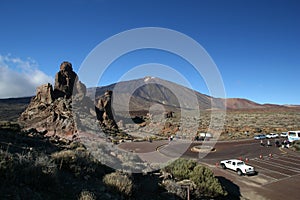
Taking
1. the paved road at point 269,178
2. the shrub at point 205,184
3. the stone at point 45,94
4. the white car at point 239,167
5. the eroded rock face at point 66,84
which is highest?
the eroded rock face at point 66,84

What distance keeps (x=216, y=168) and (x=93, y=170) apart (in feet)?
48.3

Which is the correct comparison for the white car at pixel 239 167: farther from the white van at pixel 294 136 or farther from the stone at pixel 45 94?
the stone at pixel 45 94

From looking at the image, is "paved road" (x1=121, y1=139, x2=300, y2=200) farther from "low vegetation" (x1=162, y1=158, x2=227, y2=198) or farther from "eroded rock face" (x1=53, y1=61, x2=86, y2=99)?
"eroded rock face" (x1=53, y1=61, x2=86, y2=99)

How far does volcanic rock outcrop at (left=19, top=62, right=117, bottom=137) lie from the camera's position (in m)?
32.7

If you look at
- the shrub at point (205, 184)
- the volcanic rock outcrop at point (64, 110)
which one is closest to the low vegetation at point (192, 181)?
the shrub at point (205, 184)

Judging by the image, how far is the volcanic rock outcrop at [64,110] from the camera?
3269 centimetres

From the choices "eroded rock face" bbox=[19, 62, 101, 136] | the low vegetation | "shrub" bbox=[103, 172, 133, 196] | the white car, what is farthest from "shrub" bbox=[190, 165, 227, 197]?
"eroded rock face" bbox=[19, 62, 101, 136]

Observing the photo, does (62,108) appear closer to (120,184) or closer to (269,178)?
(269,178)

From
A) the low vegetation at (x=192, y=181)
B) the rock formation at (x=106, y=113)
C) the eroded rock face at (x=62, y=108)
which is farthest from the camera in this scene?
the rock formation at (x=106, y=113)

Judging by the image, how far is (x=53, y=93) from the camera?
43406 mm

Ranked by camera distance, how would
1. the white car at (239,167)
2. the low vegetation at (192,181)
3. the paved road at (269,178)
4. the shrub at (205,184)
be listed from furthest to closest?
the white car at (239,167) → the paved road at (269,178) → the shrub at (205,184) → the low vegetation at (192,181)

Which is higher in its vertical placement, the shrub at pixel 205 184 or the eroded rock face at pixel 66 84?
the eroded rock face at pixel 66 84

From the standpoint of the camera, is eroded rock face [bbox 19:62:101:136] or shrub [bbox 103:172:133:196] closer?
shrub [bbox 103:172:133:196]

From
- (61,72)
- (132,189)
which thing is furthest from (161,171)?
(61,72)
